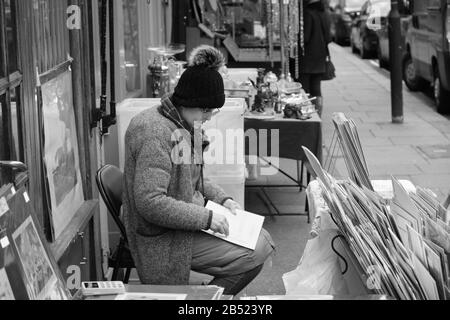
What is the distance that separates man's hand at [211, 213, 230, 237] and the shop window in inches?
116

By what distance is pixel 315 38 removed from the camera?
1027 centimetres

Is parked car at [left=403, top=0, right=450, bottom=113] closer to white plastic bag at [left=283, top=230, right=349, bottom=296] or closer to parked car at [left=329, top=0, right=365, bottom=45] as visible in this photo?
white plastic bag at [left=283, top=230, right=349, bottom=296]

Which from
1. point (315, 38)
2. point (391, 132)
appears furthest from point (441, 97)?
point (315, 38)

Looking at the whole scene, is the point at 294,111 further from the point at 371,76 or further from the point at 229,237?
the point at 371,76

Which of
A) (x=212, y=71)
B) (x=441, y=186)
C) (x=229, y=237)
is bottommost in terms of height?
(x=441, y=186)

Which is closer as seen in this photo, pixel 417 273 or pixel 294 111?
pixel 417 273

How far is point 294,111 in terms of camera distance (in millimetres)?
6742

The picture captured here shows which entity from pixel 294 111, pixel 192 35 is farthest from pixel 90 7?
pixel 192 35

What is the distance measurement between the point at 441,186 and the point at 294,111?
2.03 m

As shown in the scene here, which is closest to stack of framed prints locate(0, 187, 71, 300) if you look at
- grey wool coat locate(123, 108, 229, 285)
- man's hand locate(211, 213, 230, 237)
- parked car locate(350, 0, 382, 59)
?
grey wool coat locate(123, 108, 229, 285)

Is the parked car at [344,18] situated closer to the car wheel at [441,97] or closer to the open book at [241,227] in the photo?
the car wheel at [441,97]

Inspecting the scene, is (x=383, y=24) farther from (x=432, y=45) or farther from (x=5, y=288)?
(x=5, y=288)

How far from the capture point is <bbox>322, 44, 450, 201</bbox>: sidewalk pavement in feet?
28.0
